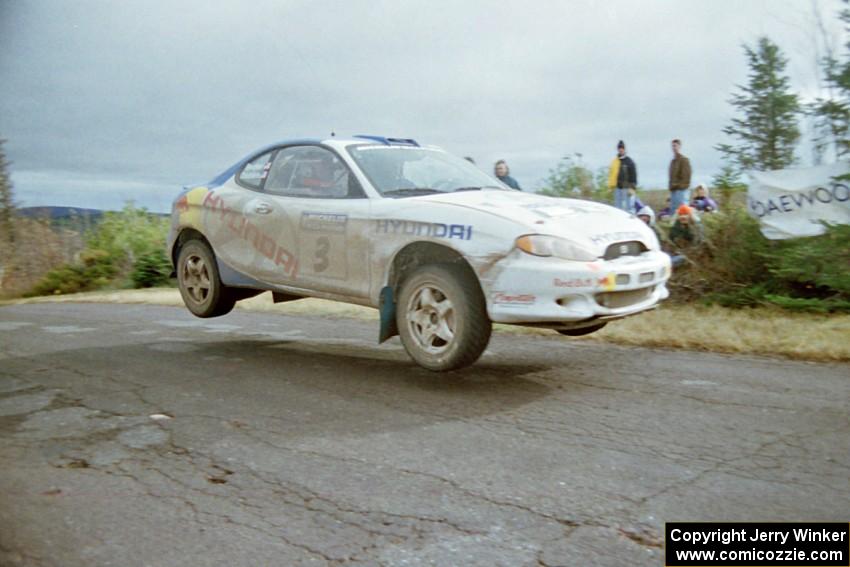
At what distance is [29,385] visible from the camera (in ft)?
19.0

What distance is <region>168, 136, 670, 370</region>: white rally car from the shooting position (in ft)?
16.5

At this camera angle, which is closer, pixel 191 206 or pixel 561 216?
pixel 561 216

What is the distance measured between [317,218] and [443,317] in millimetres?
1539

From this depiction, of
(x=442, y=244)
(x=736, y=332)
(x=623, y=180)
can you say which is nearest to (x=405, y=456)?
(x=442, y=244)

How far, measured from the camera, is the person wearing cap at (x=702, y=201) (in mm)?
10805

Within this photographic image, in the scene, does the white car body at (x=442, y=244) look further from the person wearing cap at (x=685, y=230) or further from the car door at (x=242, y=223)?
the person wearing cap at (x=685, y=230)

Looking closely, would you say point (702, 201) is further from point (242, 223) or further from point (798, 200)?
point (242, 223)

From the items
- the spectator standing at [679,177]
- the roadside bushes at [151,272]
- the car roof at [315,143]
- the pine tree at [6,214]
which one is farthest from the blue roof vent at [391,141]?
the roadside bushes at [151,272]

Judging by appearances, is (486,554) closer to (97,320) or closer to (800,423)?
(800,423)

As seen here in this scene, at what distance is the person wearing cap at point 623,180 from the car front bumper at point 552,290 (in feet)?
22.7

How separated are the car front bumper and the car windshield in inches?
49.3

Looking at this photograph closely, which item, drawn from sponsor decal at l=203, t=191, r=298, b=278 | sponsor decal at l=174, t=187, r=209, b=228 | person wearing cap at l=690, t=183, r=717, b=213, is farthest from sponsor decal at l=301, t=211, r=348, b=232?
person wearing cap at l=690, t=183, r=717, b=213

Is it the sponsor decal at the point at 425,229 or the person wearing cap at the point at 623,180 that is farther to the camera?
the person wearing cap at the point at 623,180

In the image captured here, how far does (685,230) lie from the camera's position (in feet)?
33.3
